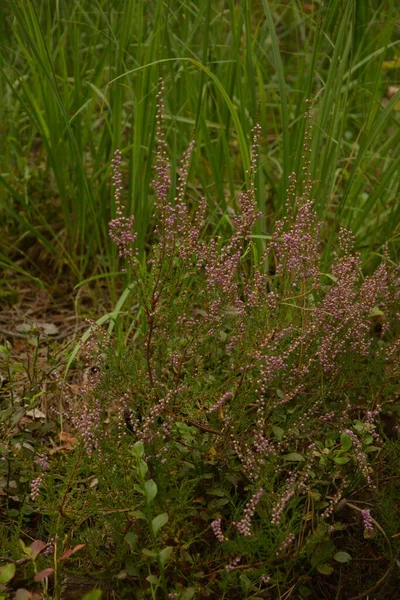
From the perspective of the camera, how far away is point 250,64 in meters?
2.61

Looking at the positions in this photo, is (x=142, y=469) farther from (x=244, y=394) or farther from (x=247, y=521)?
(x=244, y=394)

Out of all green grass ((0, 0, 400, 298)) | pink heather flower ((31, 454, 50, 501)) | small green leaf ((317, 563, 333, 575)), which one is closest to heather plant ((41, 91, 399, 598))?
small green leaf ((317, 563, 333, 575))

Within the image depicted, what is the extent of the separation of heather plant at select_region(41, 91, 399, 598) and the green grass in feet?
1.65

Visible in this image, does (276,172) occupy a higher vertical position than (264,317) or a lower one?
lower

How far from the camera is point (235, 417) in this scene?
78.7 inches

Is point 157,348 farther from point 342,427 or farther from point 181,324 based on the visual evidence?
point 342,427

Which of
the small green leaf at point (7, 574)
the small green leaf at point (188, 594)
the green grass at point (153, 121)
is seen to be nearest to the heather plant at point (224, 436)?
the small green leaf at point (188, 594)

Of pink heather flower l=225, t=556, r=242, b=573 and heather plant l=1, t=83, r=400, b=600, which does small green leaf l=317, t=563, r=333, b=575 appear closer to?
heather plant l=1, t=83, r=400, b=600

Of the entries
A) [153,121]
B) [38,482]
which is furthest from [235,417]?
[153,121]

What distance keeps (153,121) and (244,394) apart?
46.1 inches

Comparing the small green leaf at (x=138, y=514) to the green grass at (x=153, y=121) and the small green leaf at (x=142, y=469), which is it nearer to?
the small green leaf at (x=142, y=469)

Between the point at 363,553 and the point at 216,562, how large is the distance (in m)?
0.44

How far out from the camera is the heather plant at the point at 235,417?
1.86 metres

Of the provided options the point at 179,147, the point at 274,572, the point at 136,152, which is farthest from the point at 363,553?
the point at 179,147
